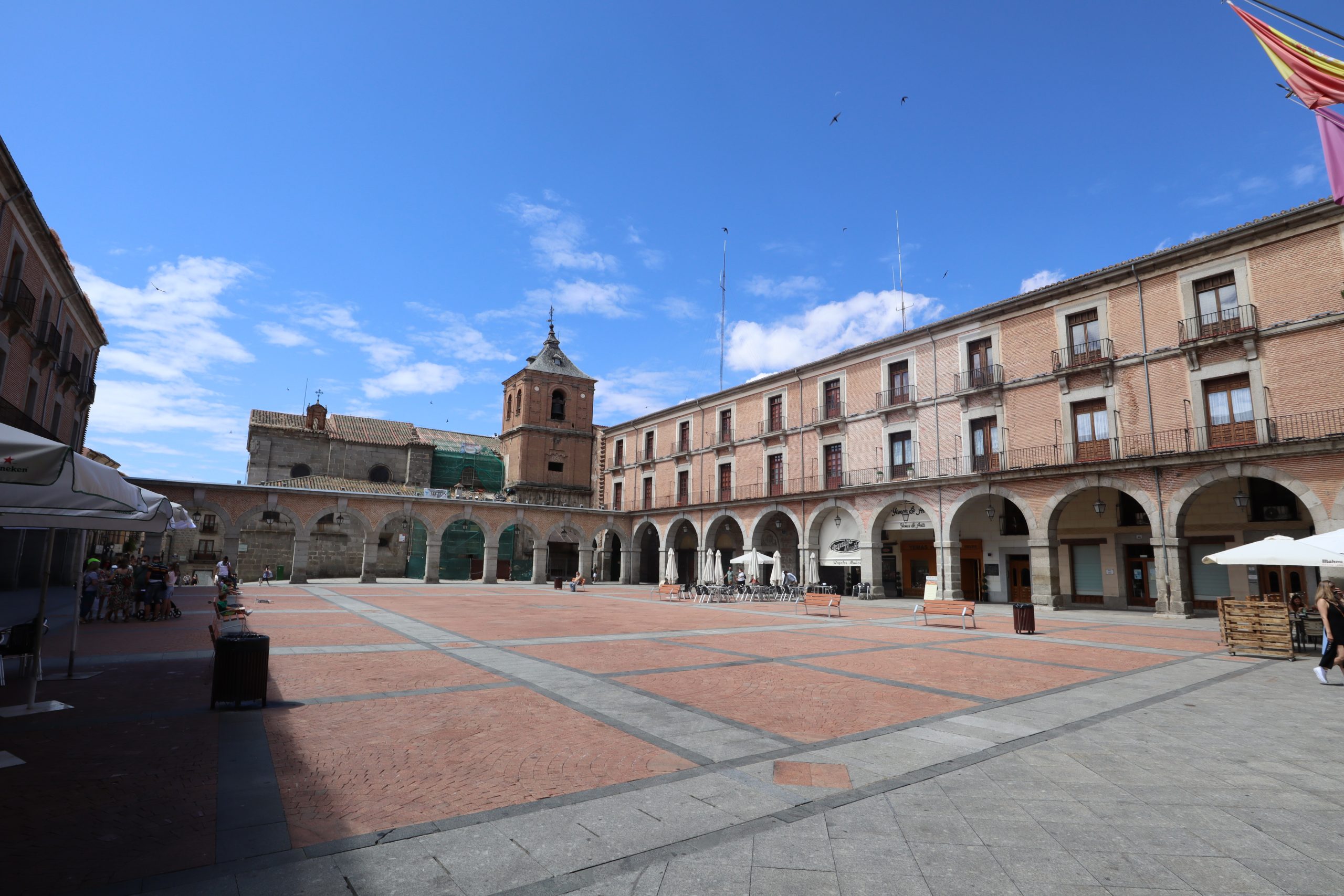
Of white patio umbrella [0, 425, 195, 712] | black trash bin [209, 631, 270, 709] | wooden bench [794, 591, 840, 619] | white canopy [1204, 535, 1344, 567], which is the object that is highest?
white patio umbrella [0, 425, 195, 712]

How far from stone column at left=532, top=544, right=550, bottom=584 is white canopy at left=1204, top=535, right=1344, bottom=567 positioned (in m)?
31.5

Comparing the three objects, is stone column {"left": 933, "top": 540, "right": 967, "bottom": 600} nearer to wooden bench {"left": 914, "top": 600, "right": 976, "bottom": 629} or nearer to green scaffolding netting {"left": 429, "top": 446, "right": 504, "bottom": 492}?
wooden bench {"left": 914, "top": 600, "right": 976, "bottom": 629}

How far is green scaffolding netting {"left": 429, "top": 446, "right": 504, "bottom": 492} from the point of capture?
50.1 meters

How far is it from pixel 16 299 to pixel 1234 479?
112 ft

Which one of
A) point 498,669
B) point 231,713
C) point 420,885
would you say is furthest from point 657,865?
point 498,669

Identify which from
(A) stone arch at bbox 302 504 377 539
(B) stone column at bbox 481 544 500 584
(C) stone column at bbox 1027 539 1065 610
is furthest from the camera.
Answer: (B) stone column at bbox 481 544 500 584

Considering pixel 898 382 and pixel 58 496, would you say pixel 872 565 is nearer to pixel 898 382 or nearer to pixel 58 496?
pixel 898 382

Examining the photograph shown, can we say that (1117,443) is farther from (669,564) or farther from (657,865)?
(657,865)

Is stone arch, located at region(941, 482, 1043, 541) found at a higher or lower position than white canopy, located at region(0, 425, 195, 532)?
higher

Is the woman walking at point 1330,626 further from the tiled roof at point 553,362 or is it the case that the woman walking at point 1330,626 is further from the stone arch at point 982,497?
the tiled roof at point 553,362

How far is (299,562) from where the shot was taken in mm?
30266

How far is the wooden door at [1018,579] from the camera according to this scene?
82.3 ft

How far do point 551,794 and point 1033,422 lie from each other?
23.7 metres

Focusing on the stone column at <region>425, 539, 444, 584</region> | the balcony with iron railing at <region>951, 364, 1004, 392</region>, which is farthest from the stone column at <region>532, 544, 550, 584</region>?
the balcony with iron railing at <region>951, 364, 1004, 392</region>
